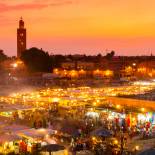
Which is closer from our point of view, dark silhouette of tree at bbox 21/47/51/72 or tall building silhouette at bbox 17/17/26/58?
dark silhouette of tree at bbox 21/47/51/72

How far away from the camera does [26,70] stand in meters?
41.0

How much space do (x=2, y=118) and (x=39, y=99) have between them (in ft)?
16.0

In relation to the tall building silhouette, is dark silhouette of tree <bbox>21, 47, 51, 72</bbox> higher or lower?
lower

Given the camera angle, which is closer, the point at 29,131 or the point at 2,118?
the point at 29,131

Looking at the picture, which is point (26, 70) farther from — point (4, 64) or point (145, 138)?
point (145, 138)

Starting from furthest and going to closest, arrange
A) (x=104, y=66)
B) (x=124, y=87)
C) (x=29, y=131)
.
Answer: (x=104, y=66) → (x=124, y=87) → (x=29, y=131)

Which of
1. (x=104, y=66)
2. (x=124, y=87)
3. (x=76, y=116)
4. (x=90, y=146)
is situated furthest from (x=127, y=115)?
(x=104, y=66)

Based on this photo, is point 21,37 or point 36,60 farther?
point 21,37

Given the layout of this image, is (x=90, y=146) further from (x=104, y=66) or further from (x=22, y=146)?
(x=104, y=66)

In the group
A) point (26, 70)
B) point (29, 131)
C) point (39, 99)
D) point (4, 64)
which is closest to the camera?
point (29, 131)

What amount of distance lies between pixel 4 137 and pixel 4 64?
34202mm

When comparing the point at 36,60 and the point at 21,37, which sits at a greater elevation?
the point at 21,37

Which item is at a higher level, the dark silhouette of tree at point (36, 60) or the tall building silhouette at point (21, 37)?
the tall building silhouette at point (21, 37)

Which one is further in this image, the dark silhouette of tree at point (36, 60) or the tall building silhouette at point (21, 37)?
the tall building silhouette at point (21, 37)
